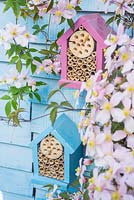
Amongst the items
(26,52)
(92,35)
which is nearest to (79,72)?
(92,35)

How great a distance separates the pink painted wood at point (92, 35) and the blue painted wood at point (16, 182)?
1.83ft

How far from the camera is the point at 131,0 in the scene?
1.37 metres

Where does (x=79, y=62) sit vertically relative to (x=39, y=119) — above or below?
above

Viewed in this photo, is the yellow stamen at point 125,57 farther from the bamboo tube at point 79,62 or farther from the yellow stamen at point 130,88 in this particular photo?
the bamboo tube at point 79,62

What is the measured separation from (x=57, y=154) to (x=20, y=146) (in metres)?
0.32

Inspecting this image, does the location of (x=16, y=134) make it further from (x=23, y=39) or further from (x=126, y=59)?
(x=126, y=59)

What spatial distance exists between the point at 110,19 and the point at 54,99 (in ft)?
1.49

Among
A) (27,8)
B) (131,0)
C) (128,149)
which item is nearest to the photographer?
(128,149)

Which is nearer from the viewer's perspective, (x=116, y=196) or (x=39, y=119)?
(x=116, y=196)

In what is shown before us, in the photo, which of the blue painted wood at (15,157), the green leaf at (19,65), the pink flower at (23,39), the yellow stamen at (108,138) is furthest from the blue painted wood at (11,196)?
the yellow stamen at (108,138)

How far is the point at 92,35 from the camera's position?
1.53 metres

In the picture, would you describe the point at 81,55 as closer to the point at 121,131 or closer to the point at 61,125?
the point at 61,125

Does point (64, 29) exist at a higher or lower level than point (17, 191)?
higher

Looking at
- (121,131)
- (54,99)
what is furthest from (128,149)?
(54,99)
